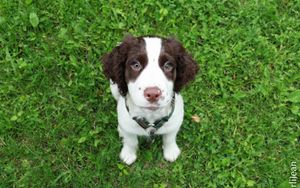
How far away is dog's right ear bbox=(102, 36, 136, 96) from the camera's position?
11.8 feet

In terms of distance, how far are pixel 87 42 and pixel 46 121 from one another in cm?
97

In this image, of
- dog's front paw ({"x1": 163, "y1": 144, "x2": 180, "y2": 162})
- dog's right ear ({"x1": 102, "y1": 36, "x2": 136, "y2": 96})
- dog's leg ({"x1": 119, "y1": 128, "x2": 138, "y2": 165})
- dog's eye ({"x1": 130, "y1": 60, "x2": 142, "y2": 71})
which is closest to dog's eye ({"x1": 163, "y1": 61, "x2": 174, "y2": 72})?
dog's eye ({"x1": 130, "y1": 60, "x2": 142, "y2": 71})

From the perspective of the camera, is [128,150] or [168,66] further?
[128,150]

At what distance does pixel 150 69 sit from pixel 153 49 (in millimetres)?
151

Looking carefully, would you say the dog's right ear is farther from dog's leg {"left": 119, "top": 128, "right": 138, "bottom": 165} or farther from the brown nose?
dog's leg {"left": 119, "top": 128, "right": 138, "bottom": 165}

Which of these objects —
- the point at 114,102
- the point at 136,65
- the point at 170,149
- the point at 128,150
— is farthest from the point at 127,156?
the point at 136,65

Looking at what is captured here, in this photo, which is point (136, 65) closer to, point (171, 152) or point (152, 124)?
point (152, 124)

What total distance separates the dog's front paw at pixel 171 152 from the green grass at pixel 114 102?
0.07 m

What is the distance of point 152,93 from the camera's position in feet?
10.6

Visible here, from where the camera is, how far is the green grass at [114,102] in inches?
178

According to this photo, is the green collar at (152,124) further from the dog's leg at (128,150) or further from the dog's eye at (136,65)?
the dog's eye at (136,65)

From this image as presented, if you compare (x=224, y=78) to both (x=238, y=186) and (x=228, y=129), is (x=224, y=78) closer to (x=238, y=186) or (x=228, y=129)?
(x=228, y=129)

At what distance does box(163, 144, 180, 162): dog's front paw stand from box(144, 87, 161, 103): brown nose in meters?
1.30

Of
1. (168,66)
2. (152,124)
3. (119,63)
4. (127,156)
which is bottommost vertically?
(127,156)
